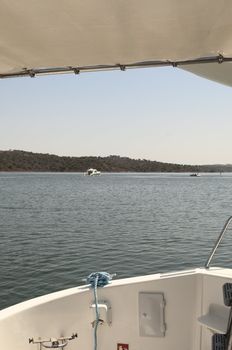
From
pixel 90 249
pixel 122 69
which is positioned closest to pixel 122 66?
→ pixel 122 69

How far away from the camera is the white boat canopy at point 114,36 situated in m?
2.01

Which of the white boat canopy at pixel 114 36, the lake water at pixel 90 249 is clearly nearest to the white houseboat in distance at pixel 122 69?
the white boat canopy at pixel 114 36

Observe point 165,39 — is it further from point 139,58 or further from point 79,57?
point 79,57

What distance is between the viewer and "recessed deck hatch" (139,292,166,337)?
13.4ft

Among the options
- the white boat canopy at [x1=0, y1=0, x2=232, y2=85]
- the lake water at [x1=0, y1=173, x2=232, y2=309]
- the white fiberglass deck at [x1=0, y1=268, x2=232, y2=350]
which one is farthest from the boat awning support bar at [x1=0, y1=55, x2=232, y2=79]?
the lake water at [x1=0, y1=173, x2=232, y2=309]

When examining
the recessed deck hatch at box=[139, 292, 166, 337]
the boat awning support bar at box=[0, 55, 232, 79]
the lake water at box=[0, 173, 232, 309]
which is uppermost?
the boat awning support bar at box=[0, 55, 232, 79]

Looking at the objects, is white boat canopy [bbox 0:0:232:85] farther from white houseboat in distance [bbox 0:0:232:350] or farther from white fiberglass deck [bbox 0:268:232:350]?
white fiberglass deck [bbox 0:268:232:350]

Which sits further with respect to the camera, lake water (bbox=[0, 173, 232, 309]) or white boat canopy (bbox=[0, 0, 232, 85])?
lake water (bbox=[0, 173, 232, 309])

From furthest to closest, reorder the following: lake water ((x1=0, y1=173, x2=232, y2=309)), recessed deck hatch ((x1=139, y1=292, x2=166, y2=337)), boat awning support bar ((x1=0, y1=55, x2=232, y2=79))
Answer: lake water ((x1=0, y1=173, x2=232, y2=309))
recessed deck hatch ((x1=139, y1=292, x2=166, y2=337))
boat awning support bar ((x1=0, y1=55, x2=232, y2=79))

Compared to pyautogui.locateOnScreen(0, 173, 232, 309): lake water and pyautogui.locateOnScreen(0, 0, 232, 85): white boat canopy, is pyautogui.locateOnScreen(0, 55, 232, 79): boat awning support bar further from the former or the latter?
pyautogui.locateOnScreen(0, 173, 232, 309): lake water

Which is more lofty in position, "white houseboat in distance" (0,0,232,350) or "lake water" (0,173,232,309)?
"white houseboat in distance" (0,0,232,350)

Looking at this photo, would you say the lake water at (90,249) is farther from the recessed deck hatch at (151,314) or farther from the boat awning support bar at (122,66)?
the boat awning support bar at (122,66)

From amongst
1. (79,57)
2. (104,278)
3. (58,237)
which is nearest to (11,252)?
(58,237)

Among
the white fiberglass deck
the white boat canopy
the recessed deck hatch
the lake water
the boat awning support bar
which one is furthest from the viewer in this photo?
the lake water
